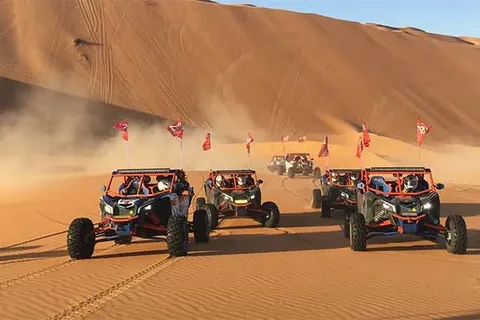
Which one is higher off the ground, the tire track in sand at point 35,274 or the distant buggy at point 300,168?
the distant buggy at point 300,168

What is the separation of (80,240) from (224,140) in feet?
160

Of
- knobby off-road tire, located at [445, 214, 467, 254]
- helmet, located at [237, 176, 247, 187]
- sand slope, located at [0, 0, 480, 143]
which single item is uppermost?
sand slope, located at [0, 0, 480, 143]

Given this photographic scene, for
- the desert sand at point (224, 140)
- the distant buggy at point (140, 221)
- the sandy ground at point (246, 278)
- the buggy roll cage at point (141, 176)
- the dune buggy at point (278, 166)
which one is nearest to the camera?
the sandy ground at point (246, 278)

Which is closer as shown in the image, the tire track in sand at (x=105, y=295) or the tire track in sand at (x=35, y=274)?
the tire track in sand at (x=105, y=295)

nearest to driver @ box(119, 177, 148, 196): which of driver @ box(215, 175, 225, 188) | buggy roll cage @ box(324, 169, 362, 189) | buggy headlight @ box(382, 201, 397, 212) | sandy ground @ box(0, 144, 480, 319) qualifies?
sandy ground @ box(0, 144, 480, 319)

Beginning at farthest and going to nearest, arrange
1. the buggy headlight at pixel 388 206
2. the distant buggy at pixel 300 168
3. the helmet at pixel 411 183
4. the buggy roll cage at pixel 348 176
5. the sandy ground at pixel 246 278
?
the distant buggy at pixel 300 168 → the buggy roll cage at pixel 348 176 → the helmet at pixel 411 183 → the buggy headlight at pixel 388 206 → the sandy ground at pixel 246 278

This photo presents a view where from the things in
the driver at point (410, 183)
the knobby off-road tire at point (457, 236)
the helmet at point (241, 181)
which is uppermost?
the helmet at point (241, 181)

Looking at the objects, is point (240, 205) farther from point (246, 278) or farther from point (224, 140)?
point (224, 140)

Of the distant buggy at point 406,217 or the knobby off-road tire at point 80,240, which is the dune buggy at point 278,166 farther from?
the knobby off-road tire at point 80,240

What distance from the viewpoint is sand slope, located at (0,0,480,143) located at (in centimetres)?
6644

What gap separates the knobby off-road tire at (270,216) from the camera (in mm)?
15141

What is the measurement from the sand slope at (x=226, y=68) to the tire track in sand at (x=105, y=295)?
53750 mm

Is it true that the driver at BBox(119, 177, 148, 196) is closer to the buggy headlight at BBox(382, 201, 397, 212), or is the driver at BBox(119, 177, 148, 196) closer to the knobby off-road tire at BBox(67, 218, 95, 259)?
the knobby off-road tire at BBox(67, 218, 95, 259)

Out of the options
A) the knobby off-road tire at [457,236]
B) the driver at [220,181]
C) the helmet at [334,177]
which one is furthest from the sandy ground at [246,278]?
the helmet at [334,177]
